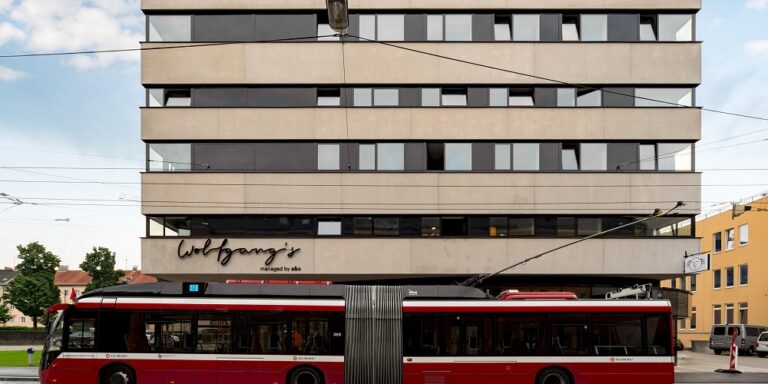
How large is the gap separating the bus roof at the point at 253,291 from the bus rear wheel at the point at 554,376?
2.55 meters

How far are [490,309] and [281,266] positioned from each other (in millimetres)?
15302

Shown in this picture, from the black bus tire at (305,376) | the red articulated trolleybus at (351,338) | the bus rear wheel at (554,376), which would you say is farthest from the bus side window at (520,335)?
the black bus tire at (305,376)

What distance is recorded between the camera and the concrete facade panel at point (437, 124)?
32062mm

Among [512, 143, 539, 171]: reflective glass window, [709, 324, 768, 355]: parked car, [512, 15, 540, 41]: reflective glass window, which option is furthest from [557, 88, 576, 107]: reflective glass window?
[709, 324, 768, 355]: parked car

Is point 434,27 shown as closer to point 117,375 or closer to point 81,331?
point 81,331

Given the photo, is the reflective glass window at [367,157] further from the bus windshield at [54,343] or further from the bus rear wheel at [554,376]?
the bus windshield at [54,343]

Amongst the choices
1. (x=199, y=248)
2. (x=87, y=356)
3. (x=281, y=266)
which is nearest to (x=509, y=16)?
(x=281, y=266)

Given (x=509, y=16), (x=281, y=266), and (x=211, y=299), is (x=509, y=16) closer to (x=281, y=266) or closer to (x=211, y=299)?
(x=281, y=266)

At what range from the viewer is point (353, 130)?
105 ft

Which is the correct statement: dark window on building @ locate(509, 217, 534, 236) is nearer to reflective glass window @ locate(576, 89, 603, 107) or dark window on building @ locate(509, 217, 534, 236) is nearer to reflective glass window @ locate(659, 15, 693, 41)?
reflective glass window @ locate(576, 89, 603, 107)

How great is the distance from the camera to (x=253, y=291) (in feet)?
61.6

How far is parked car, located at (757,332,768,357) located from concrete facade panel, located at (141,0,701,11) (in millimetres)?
23982

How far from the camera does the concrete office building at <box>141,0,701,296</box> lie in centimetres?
3189

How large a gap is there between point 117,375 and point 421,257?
649 inches
